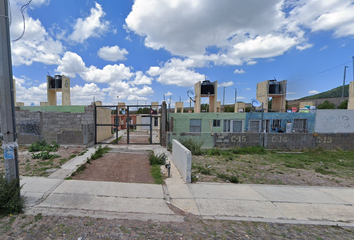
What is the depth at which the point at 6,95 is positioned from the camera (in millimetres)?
3350

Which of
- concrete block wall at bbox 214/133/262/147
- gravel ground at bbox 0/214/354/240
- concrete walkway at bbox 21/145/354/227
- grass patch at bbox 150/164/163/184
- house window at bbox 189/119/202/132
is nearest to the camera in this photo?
gravel ground at bbox 0/214/354/240

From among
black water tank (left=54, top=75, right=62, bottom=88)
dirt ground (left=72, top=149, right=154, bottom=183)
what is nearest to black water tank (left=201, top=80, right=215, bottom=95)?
dirt ground (left=72, top=149, right=154, bottom=183)

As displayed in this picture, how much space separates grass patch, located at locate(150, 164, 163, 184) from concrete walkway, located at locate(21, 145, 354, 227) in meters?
0.30

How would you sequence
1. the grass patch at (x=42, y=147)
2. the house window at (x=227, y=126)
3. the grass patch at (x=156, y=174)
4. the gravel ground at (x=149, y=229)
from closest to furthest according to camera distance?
the gravel ground at (x=149, y=229) → the grass patch at (x=156, y=174) → the grass patch at (x=42, y=147) → the house window at (x=227, y=126)

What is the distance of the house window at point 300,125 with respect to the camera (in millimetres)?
13602

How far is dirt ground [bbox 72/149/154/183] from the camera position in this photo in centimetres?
541

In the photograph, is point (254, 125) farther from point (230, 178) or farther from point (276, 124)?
point (230, 178)

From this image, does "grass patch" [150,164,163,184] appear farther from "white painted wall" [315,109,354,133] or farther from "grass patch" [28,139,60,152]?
"white painted wall" [315,109,354,133]

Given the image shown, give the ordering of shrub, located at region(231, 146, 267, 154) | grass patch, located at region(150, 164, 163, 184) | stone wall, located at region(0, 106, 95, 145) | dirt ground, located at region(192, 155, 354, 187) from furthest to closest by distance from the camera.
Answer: stone wall, located at region(0, 106, 95, 145)
shrub, located at region(231, 146, 267, 154)
dirt ground, located at region(192, 155, 354, 187)
grass patch, located at region(150, 164, 163, 184)

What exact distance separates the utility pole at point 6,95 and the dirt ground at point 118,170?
2.19m

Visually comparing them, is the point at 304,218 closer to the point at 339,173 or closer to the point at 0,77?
the point at 339,173

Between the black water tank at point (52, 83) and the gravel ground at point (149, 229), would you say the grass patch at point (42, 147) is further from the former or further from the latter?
the black water tank at point (52, 83)

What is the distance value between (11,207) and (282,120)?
1615 cm

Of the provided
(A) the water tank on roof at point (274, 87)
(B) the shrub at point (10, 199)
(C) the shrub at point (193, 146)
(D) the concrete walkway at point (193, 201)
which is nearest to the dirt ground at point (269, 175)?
(D) the concrete walkway at point (193, 201)
